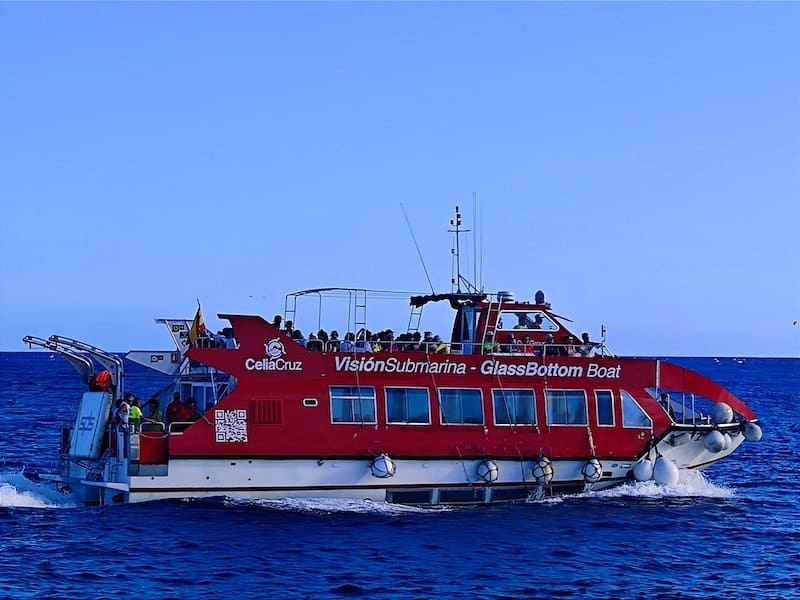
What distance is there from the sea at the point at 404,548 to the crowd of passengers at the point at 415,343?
386cm

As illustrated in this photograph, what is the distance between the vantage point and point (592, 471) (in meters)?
30.2

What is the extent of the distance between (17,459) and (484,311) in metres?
19.4

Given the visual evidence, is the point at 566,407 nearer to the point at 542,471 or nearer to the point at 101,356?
the point at 542,471

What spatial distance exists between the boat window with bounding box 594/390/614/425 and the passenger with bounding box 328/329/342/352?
677 centimetres

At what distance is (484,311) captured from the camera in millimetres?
31828

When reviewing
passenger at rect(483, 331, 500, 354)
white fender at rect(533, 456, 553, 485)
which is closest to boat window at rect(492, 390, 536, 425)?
white fender at rect(533, 456, 553, 485)

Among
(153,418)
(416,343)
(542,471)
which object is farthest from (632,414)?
(153,418)

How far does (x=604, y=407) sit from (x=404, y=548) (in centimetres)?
815

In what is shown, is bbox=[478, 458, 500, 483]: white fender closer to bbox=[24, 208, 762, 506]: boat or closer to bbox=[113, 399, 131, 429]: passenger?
bbox=[24, 208, 762, 506]: boat

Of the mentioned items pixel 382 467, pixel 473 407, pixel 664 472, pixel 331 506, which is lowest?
pixel 331 506

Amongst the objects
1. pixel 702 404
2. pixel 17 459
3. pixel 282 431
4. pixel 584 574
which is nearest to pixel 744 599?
pixel 584 574

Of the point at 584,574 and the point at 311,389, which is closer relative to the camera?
the point at 584,574

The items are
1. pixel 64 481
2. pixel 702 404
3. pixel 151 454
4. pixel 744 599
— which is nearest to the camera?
pixel 744 599

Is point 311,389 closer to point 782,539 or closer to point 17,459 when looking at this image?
point 782,539
